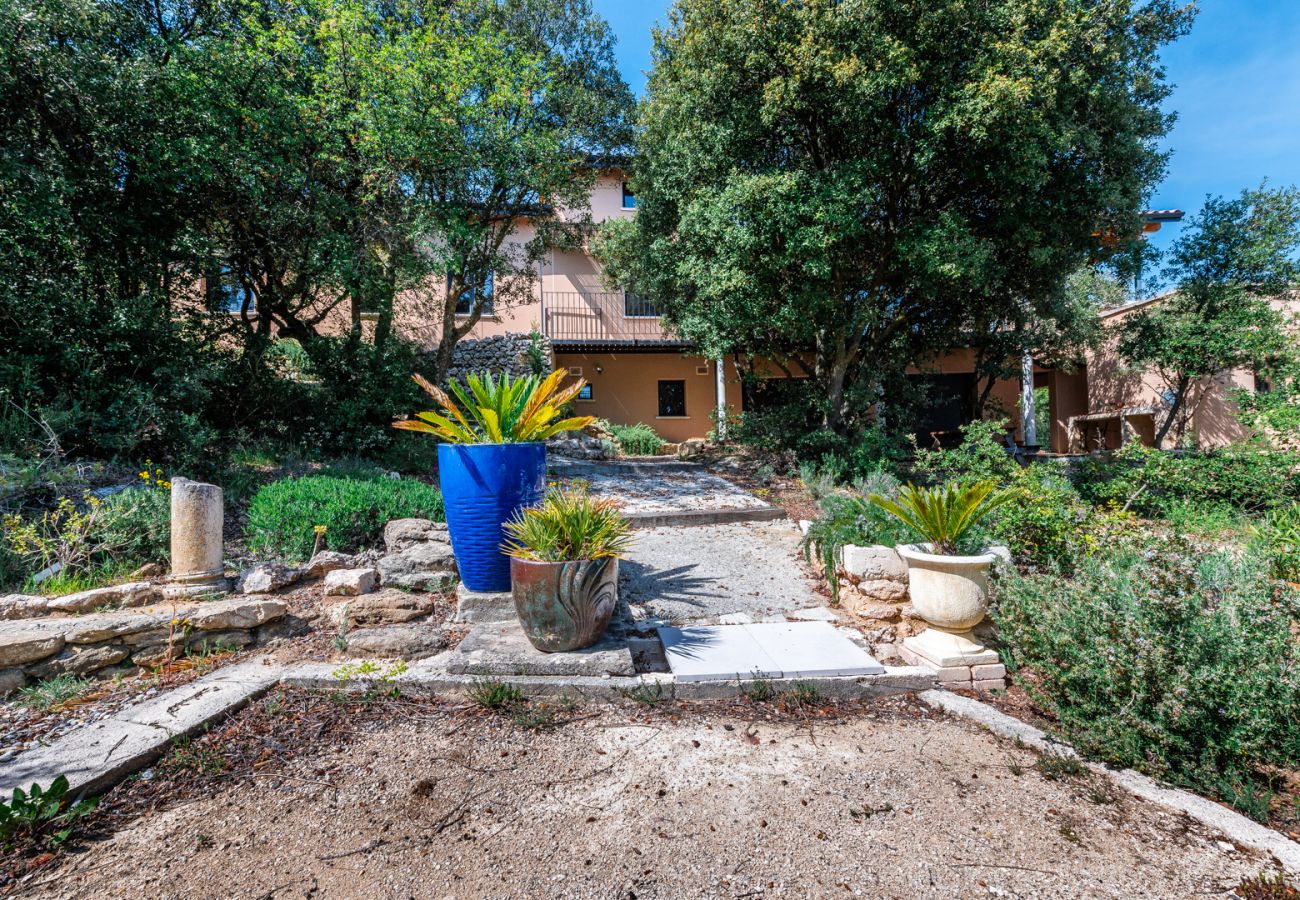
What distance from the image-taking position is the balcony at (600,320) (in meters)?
14.5

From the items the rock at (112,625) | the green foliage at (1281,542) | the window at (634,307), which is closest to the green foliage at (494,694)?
the rock at (112,625)

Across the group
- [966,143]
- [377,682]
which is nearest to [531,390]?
[377,682]

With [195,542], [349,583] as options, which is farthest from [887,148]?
[195,542]

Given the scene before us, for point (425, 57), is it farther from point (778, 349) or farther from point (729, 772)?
point (729, 772)

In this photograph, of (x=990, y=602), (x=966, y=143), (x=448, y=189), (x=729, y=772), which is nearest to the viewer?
(x=729, y=772)

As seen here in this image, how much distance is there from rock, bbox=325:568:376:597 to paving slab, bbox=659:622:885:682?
86.7 inches

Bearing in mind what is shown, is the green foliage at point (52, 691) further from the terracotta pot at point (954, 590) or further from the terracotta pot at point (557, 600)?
the terracotta pot at point (954, 590)

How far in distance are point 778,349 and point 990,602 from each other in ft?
24.9

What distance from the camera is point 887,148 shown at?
24.6 ft

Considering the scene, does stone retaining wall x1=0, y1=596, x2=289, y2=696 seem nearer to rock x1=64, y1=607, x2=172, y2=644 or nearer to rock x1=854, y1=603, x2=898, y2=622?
rock x1=64, y1=607, x2=172, y2=644

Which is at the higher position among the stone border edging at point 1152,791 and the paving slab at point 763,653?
the paving slab at point 763,653

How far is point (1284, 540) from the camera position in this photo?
4.46 metres

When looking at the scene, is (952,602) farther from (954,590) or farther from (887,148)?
(887,148)

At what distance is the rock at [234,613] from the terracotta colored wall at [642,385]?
11939 mm
